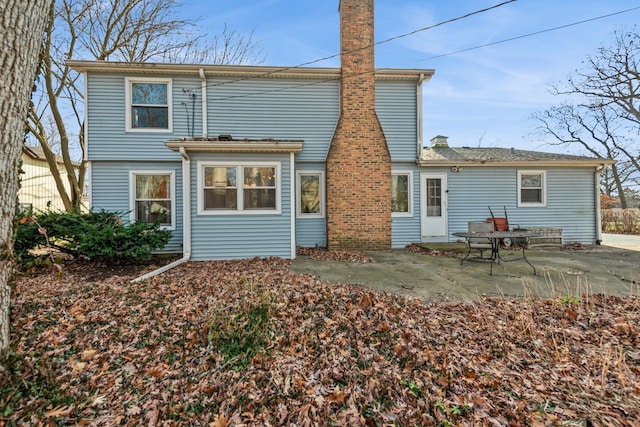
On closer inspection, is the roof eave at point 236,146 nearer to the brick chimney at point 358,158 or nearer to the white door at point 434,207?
the brick chimney at point 358,158

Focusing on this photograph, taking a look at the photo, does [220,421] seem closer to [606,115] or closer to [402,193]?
[402,193]

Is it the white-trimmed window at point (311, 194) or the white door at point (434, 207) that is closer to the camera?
the white-trimmed window at point (311, 194)

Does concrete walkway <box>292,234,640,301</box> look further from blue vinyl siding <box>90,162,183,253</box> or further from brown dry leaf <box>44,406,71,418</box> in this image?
blue vinyl siding <box>90,162,183,253</box>

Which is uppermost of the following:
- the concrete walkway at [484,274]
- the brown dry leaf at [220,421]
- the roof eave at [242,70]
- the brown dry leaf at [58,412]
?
the roof eave at [242,70]

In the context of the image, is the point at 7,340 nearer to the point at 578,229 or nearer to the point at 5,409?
the point at 5,409

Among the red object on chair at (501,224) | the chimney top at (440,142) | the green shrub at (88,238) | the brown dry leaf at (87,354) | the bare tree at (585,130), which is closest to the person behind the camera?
the brown dry leaf at (87,354)

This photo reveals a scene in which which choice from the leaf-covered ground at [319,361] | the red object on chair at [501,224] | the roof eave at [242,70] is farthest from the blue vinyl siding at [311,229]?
the red object on chair at [501,224]

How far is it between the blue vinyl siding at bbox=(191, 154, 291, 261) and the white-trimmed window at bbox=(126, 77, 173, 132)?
2821 millimetres

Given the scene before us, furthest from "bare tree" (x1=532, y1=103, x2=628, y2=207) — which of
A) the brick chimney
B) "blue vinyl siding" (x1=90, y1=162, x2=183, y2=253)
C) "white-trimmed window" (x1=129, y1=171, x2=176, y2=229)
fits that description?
"white-trimmed window" (x1=129, y1=171, x2=176, y2=229)

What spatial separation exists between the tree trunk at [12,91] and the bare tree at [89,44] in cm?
998

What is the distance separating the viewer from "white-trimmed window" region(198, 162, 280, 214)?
279 inches

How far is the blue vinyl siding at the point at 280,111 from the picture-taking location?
8875 millimetres

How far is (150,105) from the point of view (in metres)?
8.61

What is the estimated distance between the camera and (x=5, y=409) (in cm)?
202
